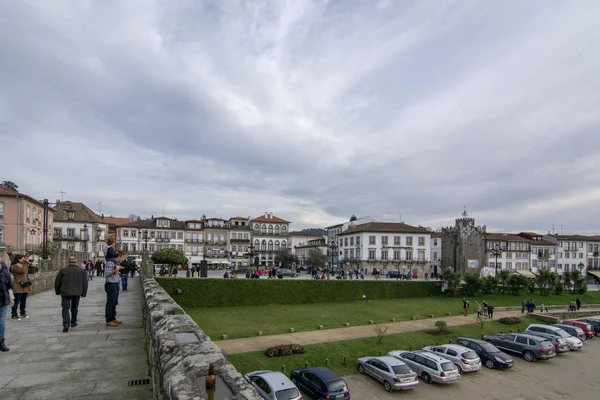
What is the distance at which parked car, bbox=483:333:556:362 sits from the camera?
22.6 metres

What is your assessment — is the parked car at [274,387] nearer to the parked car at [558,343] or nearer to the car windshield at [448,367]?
the car windshield at [448,367]

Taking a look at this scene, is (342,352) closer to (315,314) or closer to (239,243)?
(315,314)

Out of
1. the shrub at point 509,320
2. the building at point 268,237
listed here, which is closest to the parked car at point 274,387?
the shrub at point 509,320

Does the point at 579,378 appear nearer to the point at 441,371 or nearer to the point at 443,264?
the point at 441,371

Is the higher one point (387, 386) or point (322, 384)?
point (322, 384)

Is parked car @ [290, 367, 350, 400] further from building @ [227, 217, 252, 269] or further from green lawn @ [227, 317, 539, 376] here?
building @ [227, 217, 252, 269]

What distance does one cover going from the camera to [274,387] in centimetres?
1358

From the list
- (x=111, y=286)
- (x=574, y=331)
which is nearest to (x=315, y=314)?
(x=574, y=331)

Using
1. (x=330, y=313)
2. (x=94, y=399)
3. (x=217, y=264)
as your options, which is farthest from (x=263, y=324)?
(x=217, y=264)

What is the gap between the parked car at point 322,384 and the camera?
1458 centimetres

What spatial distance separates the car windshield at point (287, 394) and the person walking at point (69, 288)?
834cm

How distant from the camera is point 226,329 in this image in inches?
958

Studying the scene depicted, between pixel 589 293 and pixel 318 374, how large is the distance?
172 feet

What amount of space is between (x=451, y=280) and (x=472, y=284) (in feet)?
9.27
